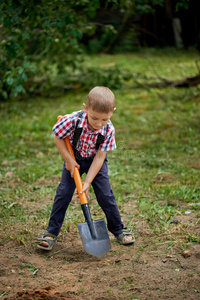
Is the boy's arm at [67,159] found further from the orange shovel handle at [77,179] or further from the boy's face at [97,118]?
the boy's face at [97,118]

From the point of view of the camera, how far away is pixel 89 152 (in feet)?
8.11

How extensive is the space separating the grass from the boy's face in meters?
0.94

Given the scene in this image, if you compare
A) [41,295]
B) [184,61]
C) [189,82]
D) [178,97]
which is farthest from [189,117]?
[184,61]

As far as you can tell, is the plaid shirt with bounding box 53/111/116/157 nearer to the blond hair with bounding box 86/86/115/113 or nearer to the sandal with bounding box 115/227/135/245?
the blond hair with bounding box 86/86/115/113

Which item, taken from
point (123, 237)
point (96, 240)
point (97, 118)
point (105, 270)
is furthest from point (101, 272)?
point (97, 118)

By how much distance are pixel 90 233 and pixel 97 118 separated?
2.56ft

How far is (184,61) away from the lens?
10.9 metres

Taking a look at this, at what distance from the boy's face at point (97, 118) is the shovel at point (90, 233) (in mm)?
269

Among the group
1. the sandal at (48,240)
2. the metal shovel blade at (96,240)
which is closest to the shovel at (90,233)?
the metal shovel blade at (96,240)

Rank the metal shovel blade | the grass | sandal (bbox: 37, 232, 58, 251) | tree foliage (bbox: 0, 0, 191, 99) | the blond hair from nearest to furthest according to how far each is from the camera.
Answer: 1. the blond hair
2. the metal shovel blade
3. sandal (bbox: 37, 232, 58, 251)
4. the grass
5. tree foliage (bbox: 0, 0, 191, 99)

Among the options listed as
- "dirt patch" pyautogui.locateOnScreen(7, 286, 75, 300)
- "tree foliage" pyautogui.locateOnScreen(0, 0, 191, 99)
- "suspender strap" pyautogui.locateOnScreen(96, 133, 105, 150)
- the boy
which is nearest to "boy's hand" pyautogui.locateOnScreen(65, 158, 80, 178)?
the boy

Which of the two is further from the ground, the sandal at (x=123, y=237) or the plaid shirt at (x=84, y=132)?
the plaid shirt at (x=84, y=132)

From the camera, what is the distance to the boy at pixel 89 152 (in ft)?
7.32

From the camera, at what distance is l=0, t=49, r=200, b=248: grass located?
2.97m
